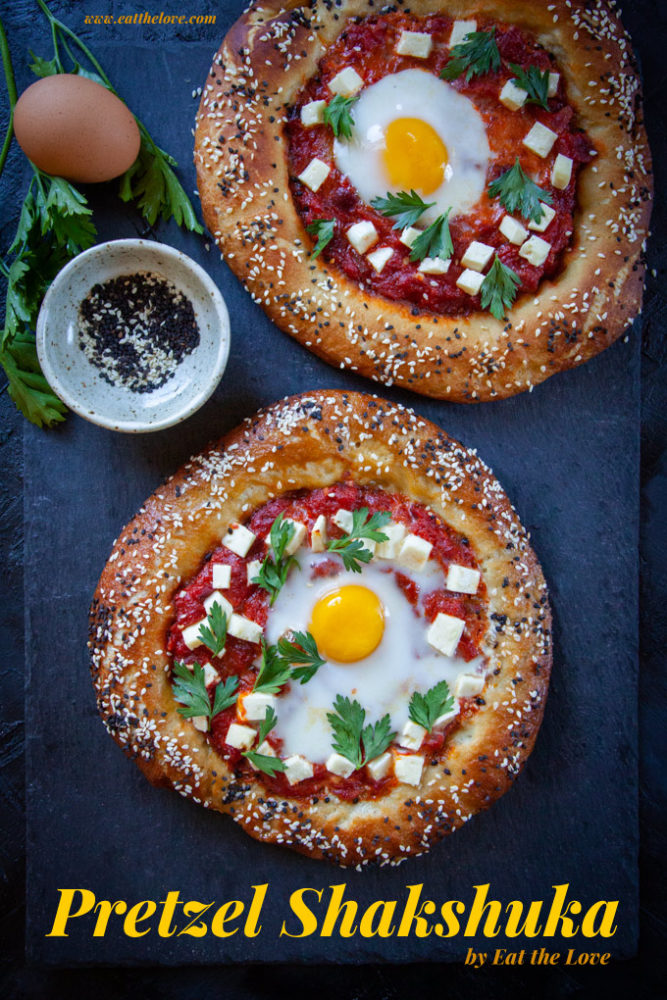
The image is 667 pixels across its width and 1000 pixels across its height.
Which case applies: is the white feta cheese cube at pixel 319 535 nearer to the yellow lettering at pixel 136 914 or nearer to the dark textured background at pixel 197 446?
the dark textured background at pixel 197 446

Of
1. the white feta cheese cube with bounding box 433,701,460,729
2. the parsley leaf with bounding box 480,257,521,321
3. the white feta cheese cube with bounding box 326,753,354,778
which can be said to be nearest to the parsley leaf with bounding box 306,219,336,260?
the parsley leaf with bounding box 480,257,521,321

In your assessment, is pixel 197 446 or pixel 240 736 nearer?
pixel 240 736

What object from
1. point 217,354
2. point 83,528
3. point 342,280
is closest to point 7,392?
point 83,528

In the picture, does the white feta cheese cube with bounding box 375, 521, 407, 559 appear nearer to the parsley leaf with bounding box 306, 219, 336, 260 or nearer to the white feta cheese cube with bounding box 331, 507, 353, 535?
the white feta cheese cube with bounding box 331, 507, 353, 535

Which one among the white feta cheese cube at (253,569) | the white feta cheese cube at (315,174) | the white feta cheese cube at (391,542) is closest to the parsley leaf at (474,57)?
the white feta cheese cube at (315,174)

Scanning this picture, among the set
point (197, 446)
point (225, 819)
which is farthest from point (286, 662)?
point (197, 446)

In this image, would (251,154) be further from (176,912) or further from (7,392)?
(176,912)

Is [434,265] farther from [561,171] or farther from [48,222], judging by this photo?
[48,222]
